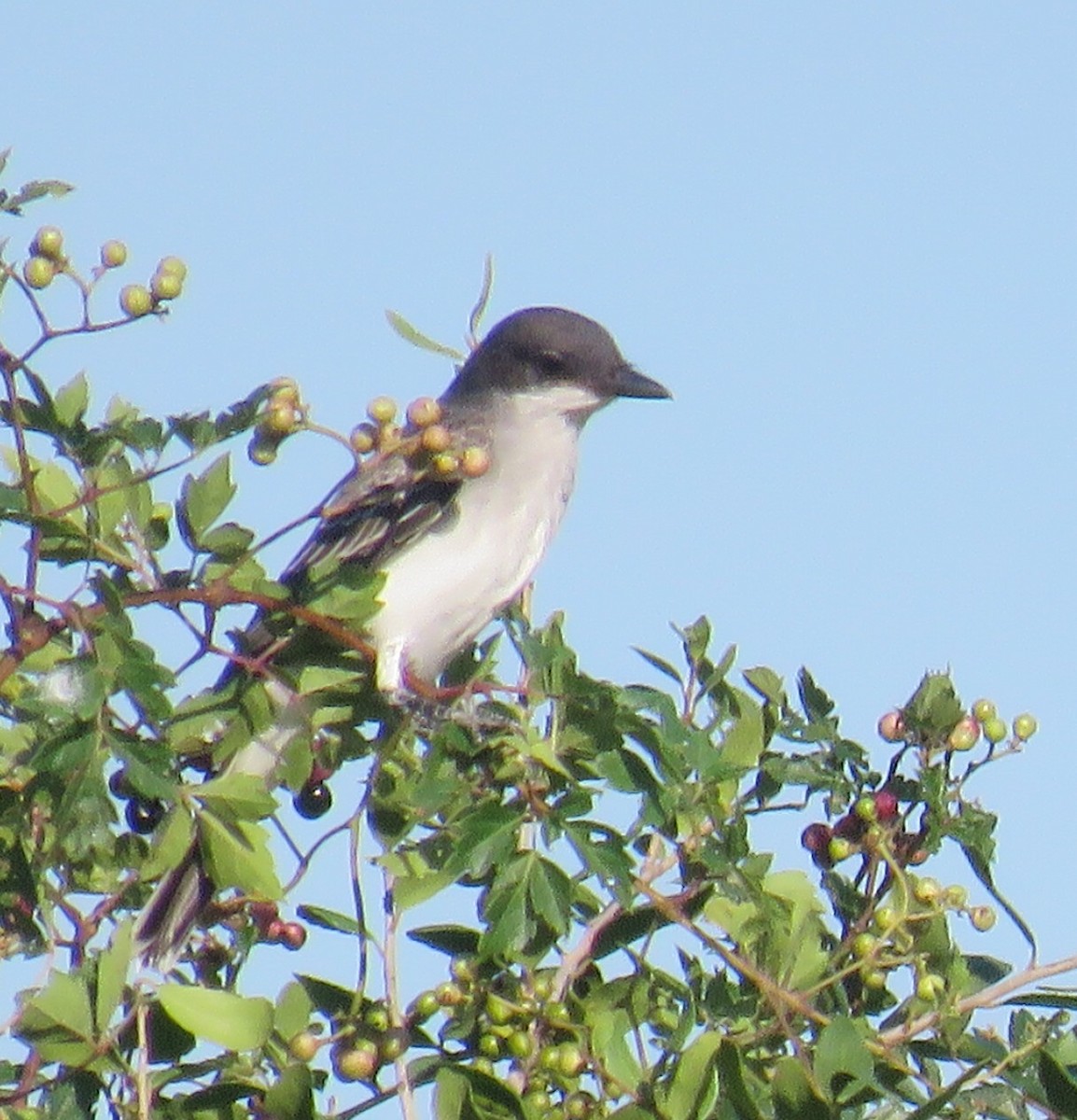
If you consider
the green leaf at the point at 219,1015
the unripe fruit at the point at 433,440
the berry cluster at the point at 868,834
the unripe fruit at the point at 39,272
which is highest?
the unripe fruit at the point at 39,272

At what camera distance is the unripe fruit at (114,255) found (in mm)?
3273

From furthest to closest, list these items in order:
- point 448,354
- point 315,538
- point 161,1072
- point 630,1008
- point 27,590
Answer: point 315,538, point 448,354, point 630,1008, point 161,1072, point 27,590

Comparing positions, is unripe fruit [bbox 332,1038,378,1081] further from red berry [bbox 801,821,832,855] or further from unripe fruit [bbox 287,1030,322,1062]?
red berry [bbox 801,821,832,855]

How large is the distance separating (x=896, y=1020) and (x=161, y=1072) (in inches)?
50.3

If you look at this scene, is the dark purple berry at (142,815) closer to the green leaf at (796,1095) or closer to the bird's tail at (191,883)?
the bird's tail at (191,883)

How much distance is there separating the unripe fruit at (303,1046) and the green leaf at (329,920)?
240 mm

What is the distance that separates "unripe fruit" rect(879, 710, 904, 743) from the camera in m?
3.66

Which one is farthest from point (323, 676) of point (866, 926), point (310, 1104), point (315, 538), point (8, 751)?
point (315, 538)

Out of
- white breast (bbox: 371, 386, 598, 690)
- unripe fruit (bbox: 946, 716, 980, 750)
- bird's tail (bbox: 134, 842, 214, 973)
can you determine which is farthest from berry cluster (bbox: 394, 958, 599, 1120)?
white breast (bbox: 371, 386, 598, 690)

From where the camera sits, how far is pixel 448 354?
4426mm

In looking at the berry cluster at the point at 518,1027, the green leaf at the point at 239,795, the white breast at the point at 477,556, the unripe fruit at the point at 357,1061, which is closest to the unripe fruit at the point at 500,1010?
the berry cluster at the point at 518,1027

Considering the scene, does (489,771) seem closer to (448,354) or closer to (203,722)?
(203,722)

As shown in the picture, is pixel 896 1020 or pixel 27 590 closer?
pixel 27 590

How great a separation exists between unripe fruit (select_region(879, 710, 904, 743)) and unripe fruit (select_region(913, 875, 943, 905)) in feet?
0.89
